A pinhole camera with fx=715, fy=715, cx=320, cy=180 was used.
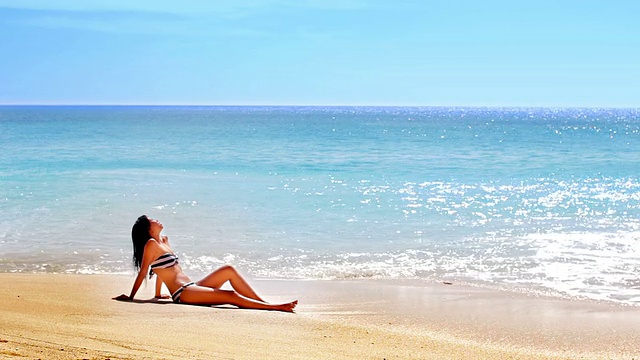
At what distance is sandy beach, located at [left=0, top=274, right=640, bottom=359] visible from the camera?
5449mm

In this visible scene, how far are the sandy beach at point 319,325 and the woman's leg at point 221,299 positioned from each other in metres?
0.18

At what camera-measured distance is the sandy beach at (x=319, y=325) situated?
5.45 metres

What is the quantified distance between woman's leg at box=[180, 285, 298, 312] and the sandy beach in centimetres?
18

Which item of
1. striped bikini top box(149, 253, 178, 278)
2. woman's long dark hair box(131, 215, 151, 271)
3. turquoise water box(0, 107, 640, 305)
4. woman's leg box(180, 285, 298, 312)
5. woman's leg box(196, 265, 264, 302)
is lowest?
turquoise water box(0, 107, 640, 305)

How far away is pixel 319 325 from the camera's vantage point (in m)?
6.77

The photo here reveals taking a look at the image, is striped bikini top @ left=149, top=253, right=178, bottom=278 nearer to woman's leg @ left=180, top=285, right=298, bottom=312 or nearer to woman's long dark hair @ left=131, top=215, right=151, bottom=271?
woman's long dark hair @ left=131, top=215, right=151, bottom=271

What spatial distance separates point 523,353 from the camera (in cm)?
621

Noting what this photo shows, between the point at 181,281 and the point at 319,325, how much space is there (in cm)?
184

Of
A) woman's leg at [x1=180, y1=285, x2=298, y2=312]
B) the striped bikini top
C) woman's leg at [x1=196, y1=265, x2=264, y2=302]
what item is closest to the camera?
woman's leg at [x1=180, y1=285, x2=298, y2=312]

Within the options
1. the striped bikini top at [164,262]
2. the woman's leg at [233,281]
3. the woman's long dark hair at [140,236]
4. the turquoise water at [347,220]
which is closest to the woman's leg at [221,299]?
the woman's leg at [233,281]

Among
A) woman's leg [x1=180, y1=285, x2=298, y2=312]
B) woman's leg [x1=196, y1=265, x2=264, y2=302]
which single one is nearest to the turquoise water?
woman's leg [x1=196, y1=265, x2=264, y2=302]

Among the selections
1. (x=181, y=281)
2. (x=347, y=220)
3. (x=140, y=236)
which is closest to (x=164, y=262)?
(x=181, y=281)

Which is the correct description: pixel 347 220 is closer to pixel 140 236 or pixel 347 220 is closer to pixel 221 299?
pixel 140 236

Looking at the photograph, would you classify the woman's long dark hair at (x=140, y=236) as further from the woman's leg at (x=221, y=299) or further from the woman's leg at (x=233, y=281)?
the woman's leg at (x=233, y=281)
